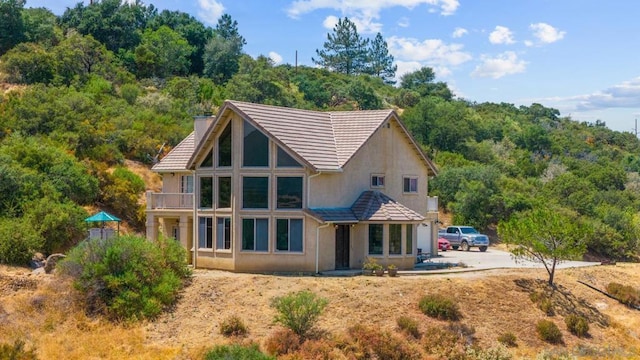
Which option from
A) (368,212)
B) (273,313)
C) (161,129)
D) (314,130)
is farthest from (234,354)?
(161,129)

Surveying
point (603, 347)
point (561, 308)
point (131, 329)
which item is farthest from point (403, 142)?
point (131, 329)

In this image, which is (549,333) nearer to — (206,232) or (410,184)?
(410,184)

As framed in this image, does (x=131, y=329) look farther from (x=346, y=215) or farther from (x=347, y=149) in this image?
(x=347, y=149)

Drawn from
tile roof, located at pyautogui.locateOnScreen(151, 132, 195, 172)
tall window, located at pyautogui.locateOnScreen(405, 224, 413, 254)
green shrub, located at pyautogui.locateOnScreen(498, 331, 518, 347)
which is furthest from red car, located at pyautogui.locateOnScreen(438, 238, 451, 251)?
green shrub, located at pyautogui.locateOnScreen(498, 331, 518, 347)

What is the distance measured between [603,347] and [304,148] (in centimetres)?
1597

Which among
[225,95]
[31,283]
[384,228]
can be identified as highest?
[225,95]

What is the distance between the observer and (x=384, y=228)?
35219 mm

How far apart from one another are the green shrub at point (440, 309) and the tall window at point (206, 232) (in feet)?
38.2

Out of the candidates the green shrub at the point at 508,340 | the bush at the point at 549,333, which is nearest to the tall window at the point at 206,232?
the green shrub at the point at 508,340

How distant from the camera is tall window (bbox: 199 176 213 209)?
36.1 meters

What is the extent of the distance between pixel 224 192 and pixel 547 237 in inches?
617

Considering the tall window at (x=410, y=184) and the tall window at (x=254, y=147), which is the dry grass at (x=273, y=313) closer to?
the tall window at (x=254, y=147)

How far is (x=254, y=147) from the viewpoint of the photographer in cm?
3484

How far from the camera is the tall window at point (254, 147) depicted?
3469 cm
